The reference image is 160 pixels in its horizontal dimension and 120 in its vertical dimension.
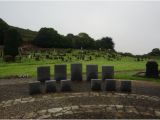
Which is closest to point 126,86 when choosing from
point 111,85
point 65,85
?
point 111,85

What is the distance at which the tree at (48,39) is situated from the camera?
135 feet

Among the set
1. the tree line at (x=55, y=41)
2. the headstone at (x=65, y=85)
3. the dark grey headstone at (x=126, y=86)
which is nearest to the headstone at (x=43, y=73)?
the headstone at (x=65, y=85)

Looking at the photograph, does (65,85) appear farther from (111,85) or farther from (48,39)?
(48,39)

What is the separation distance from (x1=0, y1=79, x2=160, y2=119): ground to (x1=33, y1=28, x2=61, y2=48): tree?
29.0 metres

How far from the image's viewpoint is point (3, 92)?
11.9m

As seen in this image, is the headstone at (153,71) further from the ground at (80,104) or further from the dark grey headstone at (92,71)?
the ground at (80,104)

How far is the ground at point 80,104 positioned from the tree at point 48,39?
95.2 feet

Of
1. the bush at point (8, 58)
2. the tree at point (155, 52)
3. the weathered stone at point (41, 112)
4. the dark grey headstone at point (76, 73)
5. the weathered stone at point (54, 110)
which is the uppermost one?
the tree at point (155, 52)

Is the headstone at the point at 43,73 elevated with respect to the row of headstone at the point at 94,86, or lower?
elevated

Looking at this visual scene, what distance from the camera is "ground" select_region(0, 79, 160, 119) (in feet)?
27.2

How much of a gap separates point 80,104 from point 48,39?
108 feet

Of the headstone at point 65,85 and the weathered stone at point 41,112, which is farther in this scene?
the headstone at point 65,85

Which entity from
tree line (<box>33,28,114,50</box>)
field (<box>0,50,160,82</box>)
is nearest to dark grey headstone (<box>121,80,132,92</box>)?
field (<box>0,50,160,82</box>)

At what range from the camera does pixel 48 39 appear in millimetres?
41500
